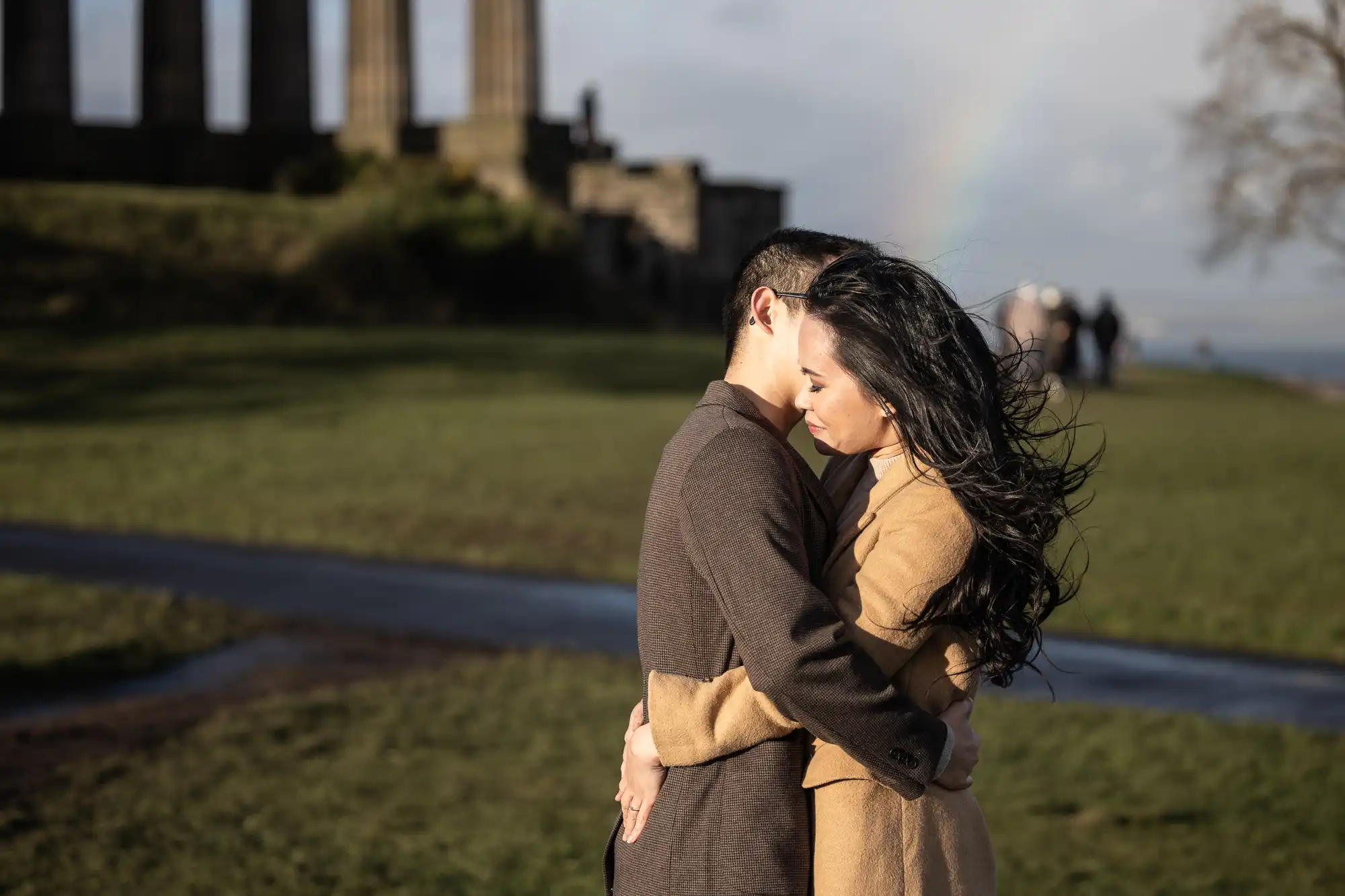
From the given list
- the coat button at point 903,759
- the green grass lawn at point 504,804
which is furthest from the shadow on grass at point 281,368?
the coat button at point 903,759

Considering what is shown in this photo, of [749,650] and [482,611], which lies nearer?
[749,650]

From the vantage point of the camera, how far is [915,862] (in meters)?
2.81

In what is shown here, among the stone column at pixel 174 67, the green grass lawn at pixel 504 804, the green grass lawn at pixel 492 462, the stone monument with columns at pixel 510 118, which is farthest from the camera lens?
the stone column at pixel 174 67

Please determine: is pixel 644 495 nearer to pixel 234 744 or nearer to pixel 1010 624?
pixel 234 744

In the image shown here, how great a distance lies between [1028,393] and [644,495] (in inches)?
512

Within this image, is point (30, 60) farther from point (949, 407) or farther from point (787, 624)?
point (787, 624)

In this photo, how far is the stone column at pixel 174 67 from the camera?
45.4 m

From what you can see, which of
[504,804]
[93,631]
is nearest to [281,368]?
[93,631]

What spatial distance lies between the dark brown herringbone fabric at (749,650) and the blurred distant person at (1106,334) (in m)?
33.8

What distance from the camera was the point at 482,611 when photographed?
10641 mm

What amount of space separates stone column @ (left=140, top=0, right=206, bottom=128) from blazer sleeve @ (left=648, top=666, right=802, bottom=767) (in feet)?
151

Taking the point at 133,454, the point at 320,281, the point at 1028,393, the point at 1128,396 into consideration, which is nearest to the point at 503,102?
the point at 320,281

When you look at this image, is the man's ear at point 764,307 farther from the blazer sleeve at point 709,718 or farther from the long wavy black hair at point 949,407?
the blazer sleeve at point 709,718

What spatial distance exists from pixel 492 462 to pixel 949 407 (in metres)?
Result: 16.0
